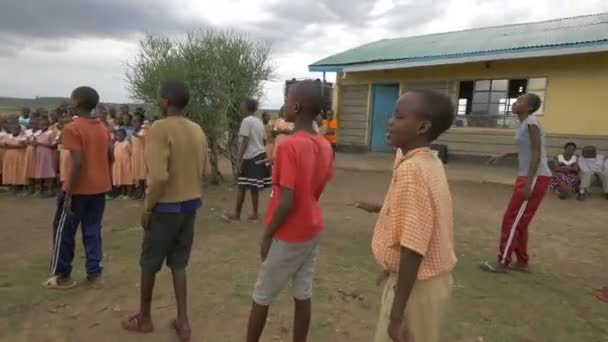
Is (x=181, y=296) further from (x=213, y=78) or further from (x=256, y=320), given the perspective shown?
(x=213, y=78)

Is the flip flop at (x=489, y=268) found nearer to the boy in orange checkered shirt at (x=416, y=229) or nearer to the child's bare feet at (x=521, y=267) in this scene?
the child's bare feet at (x=521, y=267)

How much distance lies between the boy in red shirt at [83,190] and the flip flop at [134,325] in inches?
36.3

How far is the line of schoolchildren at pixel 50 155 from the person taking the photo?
8.16 m

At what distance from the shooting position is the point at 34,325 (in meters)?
3.18

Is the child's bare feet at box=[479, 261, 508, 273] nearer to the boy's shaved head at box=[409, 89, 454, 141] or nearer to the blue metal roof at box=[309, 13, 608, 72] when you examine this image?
the boy's shaved head at box=[409, 89, 454, 141]

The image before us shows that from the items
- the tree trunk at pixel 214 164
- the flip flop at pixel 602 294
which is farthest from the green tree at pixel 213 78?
the flip flop at pixel 602 294

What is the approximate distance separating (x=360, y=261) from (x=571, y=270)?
2.19 m

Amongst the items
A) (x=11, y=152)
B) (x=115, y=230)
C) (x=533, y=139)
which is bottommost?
(x=115, y=230)

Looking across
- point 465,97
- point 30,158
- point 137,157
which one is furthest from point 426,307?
point 465,97

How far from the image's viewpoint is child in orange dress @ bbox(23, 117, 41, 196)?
8375mm

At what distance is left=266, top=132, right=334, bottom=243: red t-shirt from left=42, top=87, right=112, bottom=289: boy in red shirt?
191 cm

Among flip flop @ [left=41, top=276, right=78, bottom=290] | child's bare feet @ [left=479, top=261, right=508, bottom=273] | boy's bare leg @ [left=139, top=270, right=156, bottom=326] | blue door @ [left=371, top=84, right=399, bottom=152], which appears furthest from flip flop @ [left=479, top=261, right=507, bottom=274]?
A: blue door @ [left=371, top=84, right=399, bottom=152]

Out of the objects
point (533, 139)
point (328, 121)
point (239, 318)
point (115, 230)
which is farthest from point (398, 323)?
point (328, 121)

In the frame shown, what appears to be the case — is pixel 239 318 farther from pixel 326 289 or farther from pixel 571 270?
pixel 571 270
